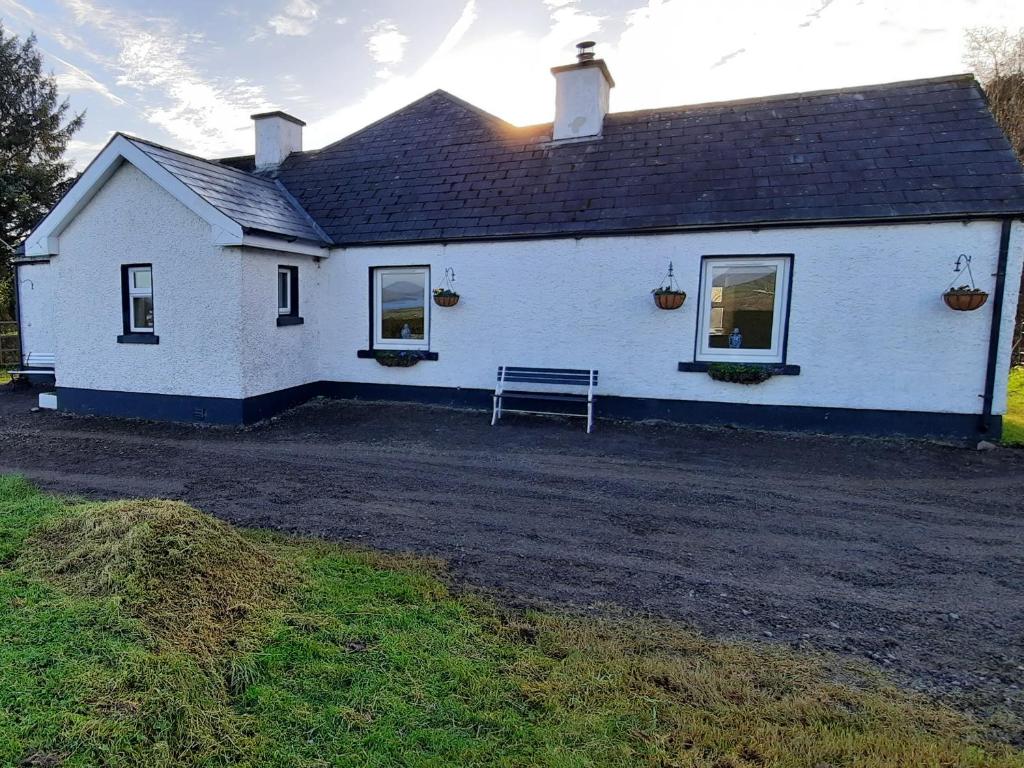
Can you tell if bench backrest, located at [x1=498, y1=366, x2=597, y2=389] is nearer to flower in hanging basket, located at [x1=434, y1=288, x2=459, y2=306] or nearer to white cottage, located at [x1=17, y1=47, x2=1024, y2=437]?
white cottage, located at [x1=17, y1=47, x2=1024, y2=437]

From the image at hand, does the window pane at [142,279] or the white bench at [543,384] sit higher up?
the window pane at [142,279]

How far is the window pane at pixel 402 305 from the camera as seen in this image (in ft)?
34.8

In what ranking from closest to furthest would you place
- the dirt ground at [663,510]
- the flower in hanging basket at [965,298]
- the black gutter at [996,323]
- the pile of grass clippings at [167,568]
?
the pile of grass clippings at [167,568] → the dirt ground at [663,510] → the flower in hanging basket at [965,298] → the black gutter at [996,323]

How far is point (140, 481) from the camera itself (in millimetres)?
6418

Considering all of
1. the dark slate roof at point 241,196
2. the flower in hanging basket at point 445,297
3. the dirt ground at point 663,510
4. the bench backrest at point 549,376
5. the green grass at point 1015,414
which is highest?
the dark slate roof at point 241,196

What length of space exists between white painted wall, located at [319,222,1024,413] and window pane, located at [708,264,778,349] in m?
0.36

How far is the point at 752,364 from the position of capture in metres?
8.88

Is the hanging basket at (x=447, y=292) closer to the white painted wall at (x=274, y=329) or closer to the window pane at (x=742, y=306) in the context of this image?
the white painted wall at (x=274, y=329)

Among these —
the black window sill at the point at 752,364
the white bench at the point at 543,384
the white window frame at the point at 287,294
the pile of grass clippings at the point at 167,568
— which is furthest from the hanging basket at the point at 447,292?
the pile of grass clippings at the point at 167,568

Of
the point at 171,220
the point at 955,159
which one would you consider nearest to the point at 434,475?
the point at 171,220

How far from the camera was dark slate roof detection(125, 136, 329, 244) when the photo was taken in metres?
8.82

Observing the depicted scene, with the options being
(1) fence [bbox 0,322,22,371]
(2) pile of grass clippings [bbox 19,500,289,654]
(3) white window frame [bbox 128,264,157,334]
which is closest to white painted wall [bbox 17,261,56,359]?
(3) white window frame [bbox 128,264,157,334]

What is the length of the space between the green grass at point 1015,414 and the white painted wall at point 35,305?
1814 cm

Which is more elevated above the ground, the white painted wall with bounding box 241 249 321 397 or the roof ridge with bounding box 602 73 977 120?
the roof ridge with bounding box 602 73 977 120
